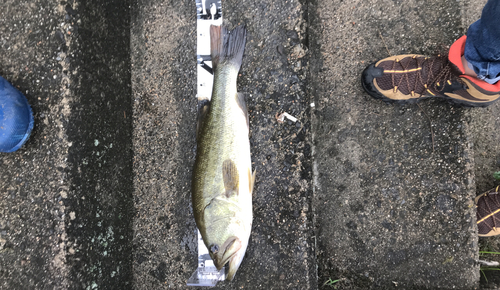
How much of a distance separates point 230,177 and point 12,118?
186 cm

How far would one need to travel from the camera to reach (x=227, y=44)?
8.98 ft

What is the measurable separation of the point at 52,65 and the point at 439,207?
4.13 meters

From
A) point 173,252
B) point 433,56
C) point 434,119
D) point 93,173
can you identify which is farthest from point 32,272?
point 433,56

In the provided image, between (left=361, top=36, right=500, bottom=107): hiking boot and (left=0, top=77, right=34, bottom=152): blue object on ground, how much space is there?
3.29m

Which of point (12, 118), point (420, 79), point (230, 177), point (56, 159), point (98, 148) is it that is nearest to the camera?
point (12, 118)

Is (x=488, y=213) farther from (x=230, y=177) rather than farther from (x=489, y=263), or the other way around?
(x=230, y=177)

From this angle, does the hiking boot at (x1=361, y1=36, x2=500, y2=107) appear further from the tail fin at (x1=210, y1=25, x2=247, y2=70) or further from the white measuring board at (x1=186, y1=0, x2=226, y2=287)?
the white measuring board at (x1=186, y1=0, x2=226, y2=287)

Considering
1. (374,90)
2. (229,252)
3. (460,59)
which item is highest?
(460,59)

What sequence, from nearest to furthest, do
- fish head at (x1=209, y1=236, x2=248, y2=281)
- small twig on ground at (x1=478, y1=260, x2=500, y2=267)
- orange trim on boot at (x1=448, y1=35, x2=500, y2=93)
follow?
fish head at (x1=209, y1=236, x2=248, y2=281) → orange trim on boot at (x1=448, y1=35, x2=500, y2=93) → small twig on ground at (x1=478, y1=260, x2=500, y2=267)

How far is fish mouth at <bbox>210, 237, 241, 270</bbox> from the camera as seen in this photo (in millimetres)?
2354

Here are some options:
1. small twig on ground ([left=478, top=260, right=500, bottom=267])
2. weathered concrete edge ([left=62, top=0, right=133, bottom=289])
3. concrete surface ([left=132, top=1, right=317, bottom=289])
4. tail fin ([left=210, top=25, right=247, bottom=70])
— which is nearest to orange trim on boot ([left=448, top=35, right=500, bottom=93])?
concrete surface ([left=132, top=1, right=317, bottom=289])

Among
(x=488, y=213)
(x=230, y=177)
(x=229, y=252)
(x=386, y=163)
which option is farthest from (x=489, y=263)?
(x=230, y=177)

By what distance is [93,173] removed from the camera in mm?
2439

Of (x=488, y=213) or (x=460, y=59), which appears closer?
(x=460, y=59)
